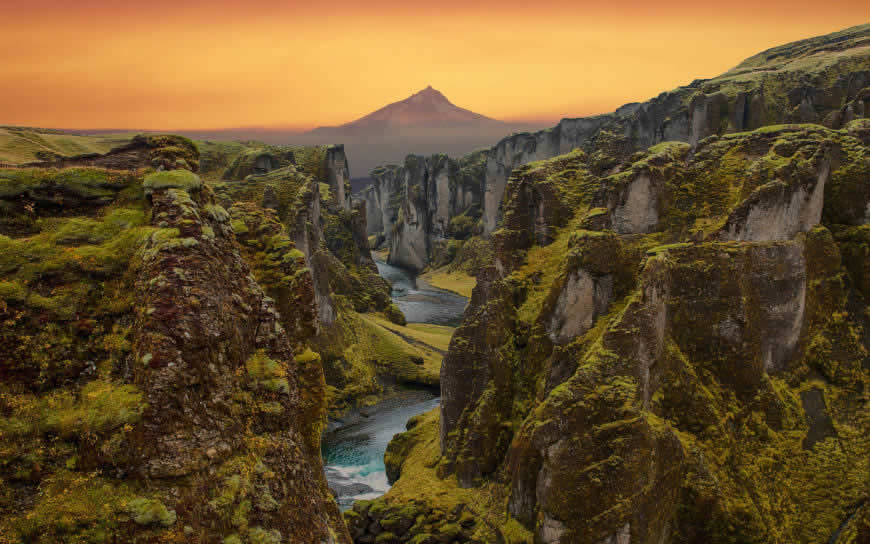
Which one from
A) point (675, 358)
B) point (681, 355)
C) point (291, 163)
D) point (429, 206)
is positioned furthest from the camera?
point (429, 206)

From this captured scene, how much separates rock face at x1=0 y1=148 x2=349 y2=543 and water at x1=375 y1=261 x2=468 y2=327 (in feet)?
306

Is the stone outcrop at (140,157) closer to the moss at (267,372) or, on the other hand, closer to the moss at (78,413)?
the moss at (267,372)

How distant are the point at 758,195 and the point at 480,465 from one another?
882 inches

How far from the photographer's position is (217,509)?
12.5 m

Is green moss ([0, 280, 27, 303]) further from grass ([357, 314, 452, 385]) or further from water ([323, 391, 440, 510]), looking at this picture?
grass ([357, 314, 452, 385])

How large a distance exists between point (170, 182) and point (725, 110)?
380 feet

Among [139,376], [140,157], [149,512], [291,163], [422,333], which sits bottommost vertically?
[422,333]

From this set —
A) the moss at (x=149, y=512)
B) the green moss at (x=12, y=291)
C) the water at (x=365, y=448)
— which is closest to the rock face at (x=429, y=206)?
the water at (x=365, y=448)

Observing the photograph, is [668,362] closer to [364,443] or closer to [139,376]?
[139,376]

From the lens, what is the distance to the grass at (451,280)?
140375mm

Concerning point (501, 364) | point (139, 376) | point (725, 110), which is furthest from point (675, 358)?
point (725, 110)

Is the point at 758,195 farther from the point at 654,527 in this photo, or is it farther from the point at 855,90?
the point at 855,90

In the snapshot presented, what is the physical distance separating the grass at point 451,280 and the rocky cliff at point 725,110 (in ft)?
53.8

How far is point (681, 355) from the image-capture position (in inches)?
1125
